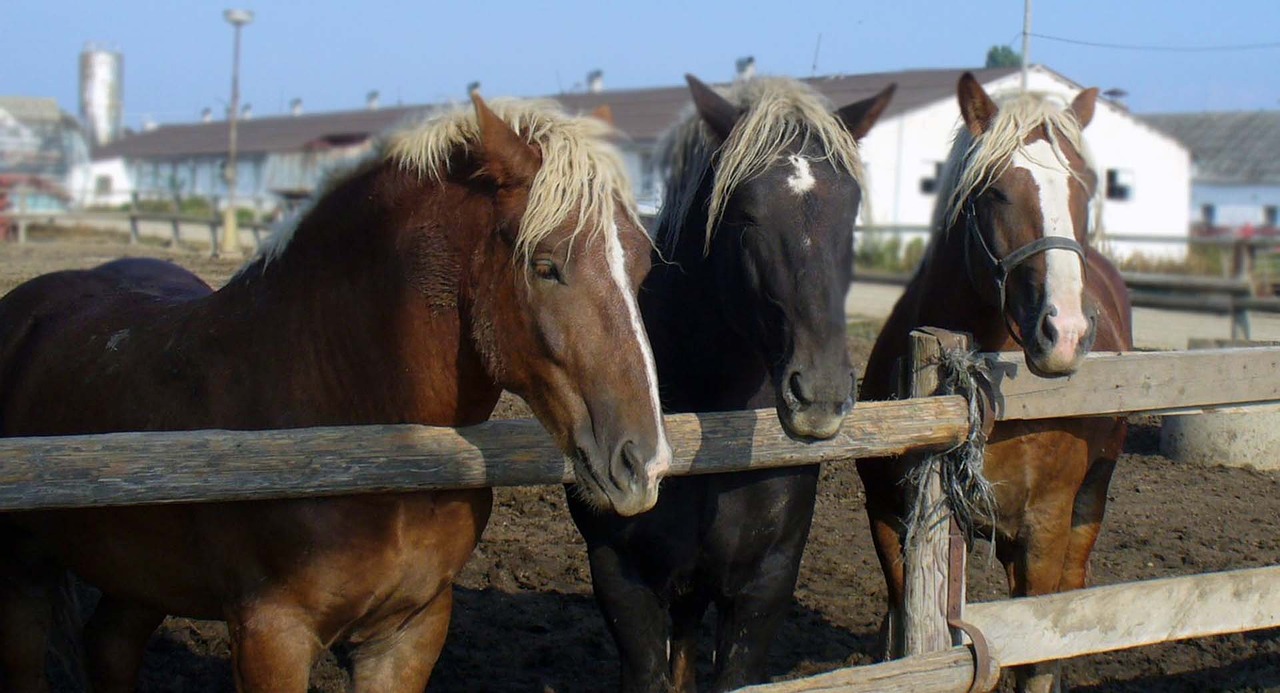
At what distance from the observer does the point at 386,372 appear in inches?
104

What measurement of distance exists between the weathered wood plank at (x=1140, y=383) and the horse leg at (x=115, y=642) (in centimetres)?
272

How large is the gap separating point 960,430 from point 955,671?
1.97 feet

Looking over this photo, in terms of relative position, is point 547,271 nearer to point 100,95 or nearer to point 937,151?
point 937,151

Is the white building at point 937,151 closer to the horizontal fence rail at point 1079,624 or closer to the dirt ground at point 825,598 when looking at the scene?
the dirt ground at point 825,598

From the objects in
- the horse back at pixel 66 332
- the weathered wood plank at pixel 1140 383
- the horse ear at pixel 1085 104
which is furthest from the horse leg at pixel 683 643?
the horse ear at pixel 1085 104

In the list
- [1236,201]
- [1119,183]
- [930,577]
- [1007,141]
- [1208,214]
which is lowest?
[930,577]

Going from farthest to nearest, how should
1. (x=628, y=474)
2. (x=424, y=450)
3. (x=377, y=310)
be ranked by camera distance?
1. (x=377, y=310)
2. (x=424, y=450)
3. (x=628, y=474)

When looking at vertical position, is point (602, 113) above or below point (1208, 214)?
below

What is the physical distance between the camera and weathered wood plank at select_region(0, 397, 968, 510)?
2270 mm

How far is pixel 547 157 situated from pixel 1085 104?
8.26ft

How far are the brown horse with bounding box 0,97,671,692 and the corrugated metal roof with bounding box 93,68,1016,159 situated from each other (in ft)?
9.66

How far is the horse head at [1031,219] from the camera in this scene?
3.19 metres

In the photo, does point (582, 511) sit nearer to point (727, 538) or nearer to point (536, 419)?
point (727, 538)

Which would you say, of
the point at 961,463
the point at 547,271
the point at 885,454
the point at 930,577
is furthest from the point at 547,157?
the point at 930,577
